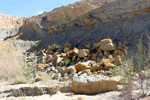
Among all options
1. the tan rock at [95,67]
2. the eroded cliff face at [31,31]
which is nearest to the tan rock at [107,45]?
the tan rock at [95,67]

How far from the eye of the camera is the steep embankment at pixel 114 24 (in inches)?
226

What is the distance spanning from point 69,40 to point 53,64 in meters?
2.19

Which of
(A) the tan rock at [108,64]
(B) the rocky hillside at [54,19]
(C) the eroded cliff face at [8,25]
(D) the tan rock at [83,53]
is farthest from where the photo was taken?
(C) the eroded cliff face at [8,25]

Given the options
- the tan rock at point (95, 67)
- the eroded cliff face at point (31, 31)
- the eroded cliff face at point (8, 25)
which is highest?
the eroded cliff face at point (8, 25)

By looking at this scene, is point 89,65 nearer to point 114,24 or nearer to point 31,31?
point 114,24

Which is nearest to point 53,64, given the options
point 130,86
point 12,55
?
point 12,55

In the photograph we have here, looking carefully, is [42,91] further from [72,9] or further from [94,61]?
[72,9]

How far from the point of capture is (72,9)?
46.9 feet

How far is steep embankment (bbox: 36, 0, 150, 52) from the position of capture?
18.9ft

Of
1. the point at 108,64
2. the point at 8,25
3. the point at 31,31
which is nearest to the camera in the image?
the point at 108,64

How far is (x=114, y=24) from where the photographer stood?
21.8 feet

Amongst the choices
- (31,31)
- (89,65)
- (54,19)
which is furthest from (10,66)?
(31,31)

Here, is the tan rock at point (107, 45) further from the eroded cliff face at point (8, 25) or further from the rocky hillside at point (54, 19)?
the eroded cliff face at point (8, 25)

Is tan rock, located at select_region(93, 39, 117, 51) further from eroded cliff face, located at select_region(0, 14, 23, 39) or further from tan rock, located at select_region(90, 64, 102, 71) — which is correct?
eroded cliff face, located at select_region(0, 14, 23, 39)
